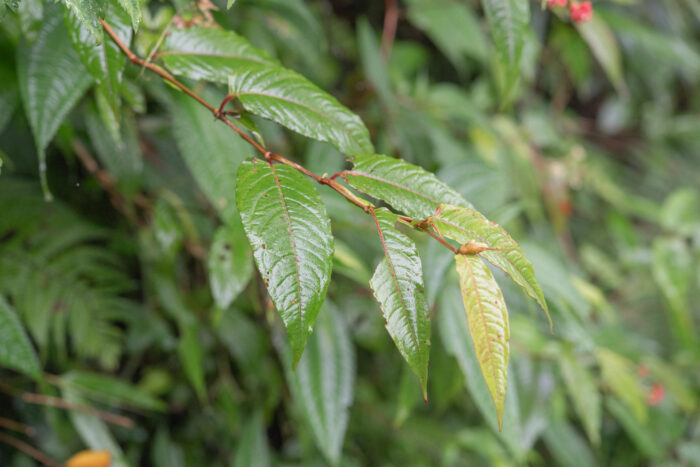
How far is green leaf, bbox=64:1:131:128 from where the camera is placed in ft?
1.30

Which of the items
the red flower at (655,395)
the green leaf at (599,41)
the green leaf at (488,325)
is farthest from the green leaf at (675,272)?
the green leaf at (488,325)

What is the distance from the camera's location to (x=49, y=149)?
2.78 ft

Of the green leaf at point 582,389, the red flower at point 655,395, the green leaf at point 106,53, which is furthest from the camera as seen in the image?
the red flower at point 655,395

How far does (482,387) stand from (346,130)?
0.42 meters

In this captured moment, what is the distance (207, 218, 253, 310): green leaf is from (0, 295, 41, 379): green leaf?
0.19 metres

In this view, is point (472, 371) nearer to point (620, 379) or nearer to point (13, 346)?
point (620, 379)

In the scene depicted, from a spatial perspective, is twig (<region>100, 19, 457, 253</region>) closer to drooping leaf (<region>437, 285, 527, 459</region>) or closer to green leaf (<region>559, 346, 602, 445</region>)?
drooping leaf (<region>437, 285, 527, 459</region>)

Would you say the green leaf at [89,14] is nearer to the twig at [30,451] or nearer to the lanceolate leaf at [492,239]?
the lanceolate leaf at [492,239]

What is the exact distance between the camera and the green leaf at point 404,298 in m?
0.31

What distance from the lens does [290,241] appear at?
0.32m

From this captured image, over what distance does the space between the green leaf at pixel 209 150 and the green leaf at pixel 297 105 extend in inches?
6.5

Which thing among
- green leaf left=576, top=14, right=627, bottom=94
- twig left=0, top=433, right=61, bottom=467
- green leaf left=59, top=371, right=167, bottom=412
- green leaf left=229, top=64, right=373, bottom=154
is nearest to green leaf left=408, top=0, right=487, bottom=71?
green leaf left=576, top=14, right=627, bottom=94

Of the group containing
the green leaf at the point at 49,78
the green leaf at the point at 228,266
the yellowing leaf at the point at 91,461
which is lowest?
the yellowing leaf at the point at 91,461

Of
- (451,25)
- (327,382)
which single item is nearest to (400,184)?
(327,382)
